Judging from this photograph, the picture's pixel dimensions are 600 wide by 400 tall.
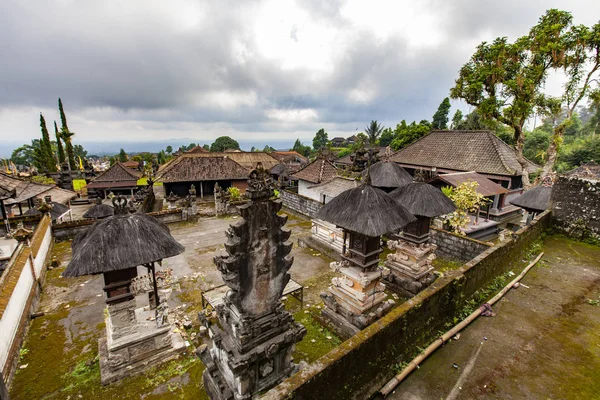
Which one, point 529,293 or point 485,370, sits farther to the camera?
point 529,293

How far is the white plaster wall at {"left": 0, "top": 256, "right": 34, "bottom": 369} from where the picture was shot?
6258 millimetres

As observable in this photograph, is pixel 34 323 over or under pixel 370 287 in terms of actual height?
under

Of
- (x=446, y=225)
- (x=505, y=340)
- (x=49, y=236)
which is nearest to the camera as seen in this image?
(x=505, y=340)

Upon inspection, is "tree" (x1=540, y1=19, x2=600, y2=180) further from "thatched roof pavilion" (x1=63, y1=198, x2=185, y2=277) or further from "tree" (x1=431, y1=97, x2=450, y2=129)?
"tree" (x1=431, y1=97, x2=450, y2=129)

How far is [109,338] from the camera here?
630cm

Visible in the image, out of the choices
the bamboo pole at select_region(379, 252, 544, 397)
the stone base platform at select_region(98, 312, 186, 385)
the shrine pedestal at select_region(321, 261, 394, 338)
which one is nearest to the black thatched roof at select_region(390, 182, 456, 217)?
the shrine pedestal at select_region(321, 261, 394, 338)

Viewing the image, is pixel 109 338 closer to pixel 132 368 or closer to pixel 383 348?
pixel 132 368

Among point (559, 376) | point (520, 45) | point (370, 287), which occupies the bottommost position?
point (559, 376)

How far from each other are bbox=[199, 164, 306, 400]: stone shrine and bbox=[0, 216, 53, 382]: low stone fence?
5009mm

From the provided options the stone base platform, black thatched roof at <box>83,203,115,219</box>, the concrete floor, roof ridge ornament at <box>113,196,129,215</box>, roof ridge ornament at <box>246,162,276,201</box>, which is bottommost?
the stone base platform

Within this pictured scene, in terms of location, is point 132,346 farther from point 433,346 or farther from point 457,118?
point 457,118

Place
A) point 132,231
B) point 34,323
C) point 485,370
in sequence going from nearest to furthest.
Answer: point 485,370 → point 132,231 → point 34,323

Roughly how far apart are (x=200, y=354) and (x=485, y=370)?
19.5ft

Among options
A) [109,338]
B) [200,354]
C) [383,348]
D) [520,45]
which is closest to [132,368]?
[109,338]
